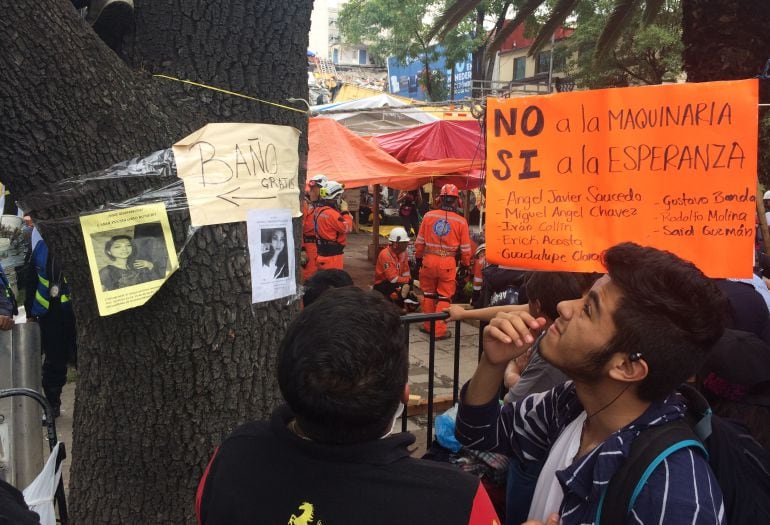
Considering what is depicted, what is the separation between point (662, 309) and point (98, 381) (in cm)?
182

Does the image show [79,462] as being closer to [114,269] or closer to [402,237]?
[114,269]

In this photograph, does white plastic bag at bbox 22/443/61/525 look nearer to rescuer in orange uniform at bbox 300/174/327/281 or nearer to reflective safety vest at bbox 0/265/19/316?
reflective safety vest at bbox 0/265/19/316

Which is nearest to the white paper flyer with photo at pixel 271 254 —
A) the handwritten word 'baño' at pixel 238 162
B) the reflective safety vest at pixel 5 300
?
the handwritten word 'baño' at pixel 238 162

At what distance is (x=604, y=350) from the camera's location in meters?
1.59

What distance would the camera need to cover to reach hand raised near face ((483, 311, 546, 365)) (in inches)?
68.8

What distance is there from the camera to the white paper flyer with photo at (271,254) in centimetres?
218

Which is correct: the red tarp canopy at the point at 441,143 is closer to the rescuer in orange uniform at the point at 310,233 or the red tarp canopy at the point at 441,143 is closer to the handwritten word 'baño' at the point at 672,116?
the rescuer in orange uniform at the point at 310,233

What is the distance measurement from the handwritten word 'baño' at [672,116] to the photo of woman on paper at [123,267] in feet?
6.04

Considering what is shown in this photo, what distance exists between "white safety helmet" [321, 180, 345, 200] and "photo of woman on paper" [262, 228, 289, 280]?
6.99m

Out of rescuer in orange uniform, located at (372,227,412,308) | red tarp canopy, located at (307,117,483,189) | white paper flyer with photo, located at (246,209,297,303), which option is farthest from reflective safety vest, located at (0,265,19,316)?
rescuer in orange uniform, located at (372,227,412,308)

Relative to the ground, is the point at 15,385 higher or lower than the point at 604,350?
lower

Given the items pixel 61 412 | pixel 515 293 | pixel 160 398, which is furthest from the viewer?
pixel 61 412

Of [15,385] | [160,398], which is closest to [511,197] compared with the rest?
[160,398]

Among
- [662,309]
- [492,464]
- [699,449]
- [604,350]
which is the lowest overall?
[492,464]
